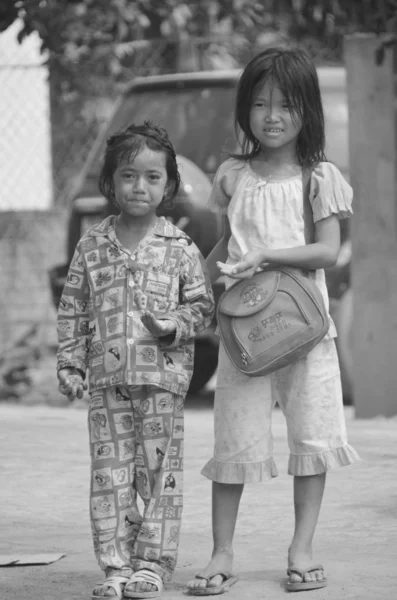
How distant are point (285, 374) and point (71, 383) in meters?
0.63

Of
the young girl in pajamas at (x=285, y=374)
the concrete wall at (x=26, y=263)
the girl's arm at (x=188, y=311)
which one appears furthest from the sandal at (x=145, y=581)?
the concrete wall at (x=26, y=263)

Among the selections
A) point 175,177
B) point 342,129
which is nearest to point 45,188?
point 342,129

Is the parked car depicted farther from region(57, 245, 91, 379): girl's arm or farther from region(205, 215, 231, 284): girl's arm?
region(57, 245, 91, 379): girl's arm

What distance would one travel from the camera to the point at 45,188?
1259 cm

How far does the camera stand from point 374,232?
7.76 m

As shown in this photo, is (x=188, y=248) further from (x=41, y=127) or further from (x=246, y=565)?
(x=41, y=127)

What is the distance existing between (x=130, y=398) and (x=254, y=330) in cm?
41

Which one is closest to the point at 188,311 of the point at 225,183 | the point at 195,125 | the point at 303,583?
the point at 225,183

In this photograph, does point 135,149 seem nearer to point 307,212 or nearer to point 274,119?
point 274,119

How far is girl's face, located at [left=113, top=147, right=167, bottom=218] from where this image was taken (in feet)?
13.2

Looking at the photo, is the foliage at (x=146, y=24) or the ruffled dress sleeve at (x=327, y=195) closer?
the ruffled dress sleeve at (x=327, y=195)

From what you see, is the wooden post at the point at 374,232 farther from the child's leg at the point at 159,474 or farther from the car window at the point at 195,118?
the child's leg at the point at 159,474

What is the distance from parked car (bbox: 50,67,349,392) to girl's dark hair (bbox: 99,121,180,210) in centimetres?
378

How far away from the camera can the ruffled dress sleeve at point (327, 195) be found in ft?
13.2
